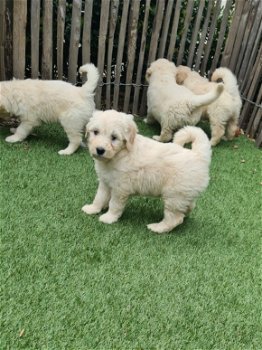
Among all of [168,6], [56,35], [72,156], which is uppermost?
[168,6]

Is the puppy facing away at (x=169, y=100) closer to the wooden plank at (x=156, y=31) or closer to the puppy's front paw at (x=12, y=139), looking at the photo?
the wooden plank at (x=156, y=31)

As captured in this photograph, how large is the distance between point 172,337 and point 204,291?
1.94 ft

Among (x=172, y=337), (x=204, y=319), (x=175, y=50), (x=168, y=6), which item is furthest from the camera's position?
(x=175, y=50)

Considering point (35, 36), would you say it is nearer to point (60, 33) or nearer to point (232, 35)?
point (60, 33)

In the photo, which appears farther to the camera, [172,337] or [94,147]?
[94,147]

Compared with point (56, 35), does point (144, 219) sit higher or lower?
lower

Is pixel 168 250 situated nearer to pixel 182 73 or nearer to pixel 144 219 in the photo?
pixel 144 219

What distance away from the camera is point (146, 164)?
3615 mm

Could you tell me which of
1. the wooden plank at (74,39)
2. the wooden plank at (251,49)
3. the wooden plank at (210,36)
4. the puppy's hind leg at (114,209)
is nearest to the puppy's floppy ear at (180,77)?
the wooden plank at (210,36)

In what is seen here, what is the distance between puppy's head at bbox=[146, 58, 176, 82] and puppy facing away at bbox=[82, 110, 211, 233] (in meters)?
2.79

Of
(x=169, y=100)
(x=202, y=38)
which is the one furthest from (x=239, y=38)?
(x=169, y=100)

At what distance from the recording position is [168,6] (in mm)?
6293

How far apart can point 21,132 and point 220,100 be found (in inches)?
114

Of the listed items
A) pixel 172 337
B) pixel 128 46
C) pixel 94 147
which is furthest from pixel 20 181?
pixel 128 46
